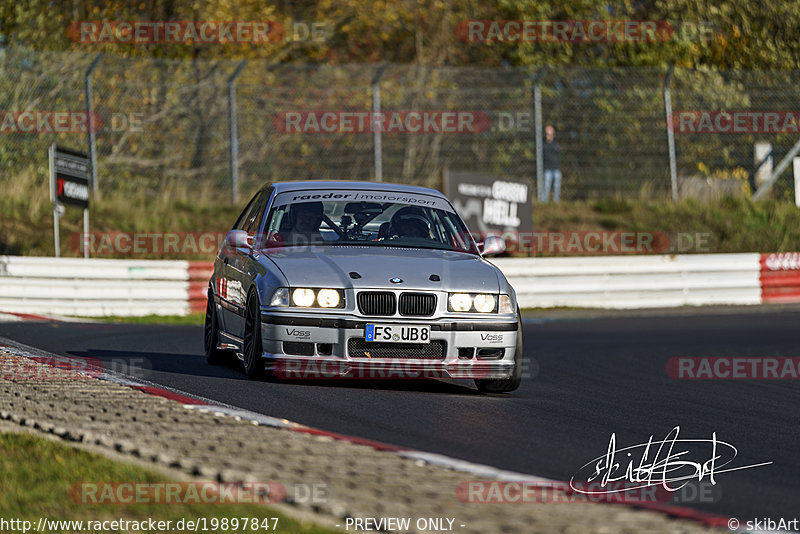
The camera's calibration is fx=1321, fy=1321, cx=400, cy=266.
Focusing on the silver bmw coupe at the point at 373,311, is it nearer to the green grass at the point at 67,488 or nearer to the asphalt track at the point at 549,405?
the asphalt track at the point at 549,405

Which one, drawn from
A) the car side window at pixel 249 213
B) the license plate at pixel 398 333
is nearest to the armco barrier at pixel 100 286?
the car side window at pixel 249 213

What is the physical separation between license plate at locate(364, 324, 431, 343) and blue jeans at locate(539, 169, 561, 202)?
56.4 feet

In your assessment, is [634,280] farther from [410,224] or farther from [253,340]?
[253,340]

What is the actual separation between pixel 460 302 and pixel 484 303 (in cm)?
19

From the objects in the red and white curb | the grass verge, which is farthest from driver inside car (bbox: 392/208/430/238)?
the grass verge

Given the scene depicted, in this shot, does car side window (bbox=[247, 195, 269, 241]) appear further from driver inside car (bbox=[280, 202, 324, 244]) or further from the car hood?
the car hood

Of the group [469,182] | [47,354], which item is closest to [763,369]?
[47,354]

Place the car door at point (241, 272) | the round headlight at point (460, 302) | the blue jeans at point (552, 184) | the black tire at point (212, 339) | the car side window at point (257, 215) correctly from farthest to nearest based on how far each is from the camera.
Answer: the blue jeans at point (552, 184)
the black tire at point (212, 339)
the car side window at point (257, 215)
the car door at point (241, 272)
the round headlight at point (460, 302)

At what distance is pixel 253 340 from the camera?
8805 mm

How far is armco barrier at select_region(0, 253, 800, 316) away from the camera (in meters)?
17.2

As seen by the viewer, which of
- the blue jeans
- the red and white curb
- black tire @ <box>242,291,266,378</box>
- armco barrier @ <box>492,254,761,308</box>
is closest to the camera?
the red and white curb

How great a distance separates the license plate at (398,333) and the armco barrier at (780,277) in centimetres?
1412

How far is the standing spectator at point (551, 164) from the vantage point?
24531 mm

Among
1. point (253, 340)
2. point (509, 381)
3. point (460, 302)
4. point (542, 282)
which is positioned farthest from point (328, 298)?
point (542, 282)
